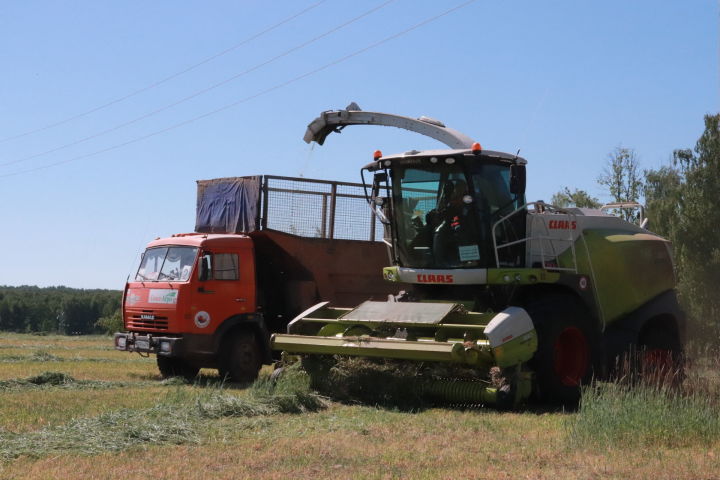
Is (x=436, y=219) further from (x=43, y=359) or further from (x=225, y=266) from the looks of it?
(x=43, y=359)

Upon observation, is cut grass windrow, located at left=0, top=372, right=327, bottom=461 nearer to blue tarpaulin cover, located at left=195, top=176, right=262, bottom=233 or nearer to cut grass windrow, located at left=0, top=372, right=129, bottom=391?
cut grass windrow, located at left=0, top=372, right=129, bottom=391

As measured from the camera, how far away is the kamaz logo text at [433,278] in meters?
11.9

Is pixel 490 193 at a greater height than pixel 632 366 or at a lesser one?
greater

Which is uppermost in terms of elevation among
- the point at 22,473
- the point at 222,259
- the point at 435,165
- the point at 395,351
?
the point at 435,165

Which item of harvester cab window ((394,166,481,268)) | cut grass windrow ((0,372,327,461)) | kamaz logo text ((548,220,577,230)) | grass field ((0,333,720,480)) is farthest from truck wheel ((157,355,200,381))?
kamaz logo text ((548,220,577,230))

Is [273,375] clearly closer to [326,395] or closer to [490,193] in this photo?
[326,395]

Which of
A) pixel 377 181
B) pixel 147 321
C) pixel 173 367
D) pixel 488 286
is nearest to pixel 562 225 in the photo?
pixel 488 286

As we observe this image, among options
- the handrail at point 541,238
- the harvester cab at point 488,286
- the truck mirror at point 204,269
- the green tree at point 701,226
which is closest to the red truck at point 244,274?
the truck mirror at point 204,269

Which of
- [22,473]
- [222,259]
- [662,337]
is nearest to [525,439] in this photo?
→ [22,473]

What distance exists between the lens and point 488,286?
1210 centimetres

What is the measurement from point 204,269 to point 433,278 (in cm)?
428

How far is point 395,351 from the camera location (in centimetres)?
1055

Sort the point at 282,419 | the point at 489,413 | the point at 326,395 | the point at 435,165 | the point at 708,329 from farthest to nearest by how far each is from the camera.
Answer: the point at 708,329 → the point at 435,165 → the point at 326,395 → the point at 489,413 → the point at 282,419

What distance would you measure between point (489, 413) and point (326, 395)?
210 centimetres
